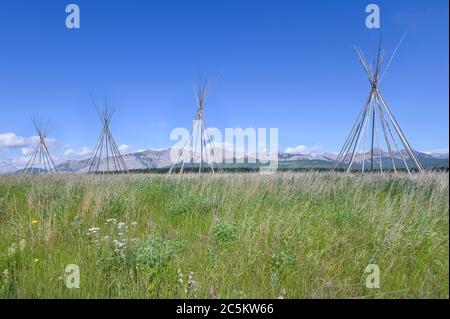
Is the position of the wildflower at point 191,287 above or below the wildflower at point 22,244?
below

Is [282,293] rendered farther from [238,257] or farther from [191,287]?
[191,287]

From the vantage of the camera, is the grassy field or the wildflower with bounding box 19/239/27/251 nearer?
the grassy field

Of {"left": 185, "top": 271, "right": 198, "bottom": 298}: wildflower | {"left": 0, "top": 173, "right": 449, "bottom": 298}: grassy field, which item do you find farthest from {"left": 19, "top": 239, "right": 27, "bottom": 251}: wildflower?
{"left": 185, "top": 271, "right": 198, "bottom": 298}: wildflower

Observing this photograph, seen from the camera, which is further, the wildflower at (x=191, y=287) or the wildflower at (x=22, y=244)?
the wildflower at (x=22, y=244)

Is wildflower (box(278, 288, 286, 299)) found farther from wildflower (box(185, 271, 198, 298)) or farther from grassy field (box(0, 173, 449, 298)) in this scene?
wildflower (box(185, 271, 198, 298))

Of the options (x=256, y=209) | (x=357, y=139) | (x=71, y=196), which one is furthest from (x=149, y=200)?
(x=357, y=139)

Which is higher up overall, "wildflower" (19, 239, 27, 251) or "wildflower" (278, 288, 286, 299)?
"wildflower" (19, 239, 27, 251)

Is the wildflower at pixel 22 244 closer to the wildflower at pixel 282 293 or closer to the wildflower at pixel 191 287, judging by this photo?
the wildflower at pixel 191 287

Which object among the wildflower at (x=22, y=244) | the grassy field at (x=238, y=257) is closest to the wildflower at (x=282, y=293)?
the grassy field at (x=238, y=257)

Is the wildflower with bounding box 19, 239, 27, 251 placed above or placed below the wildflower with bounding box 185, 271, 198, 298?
above

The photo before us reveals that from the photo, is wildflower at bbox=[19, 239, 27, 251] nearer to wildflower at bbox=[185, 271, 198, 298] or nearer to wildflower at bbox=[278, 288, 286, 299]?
wildflower at bbox=[185, 271, 198, 298]

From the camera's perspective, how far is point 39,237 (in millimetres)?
2959
